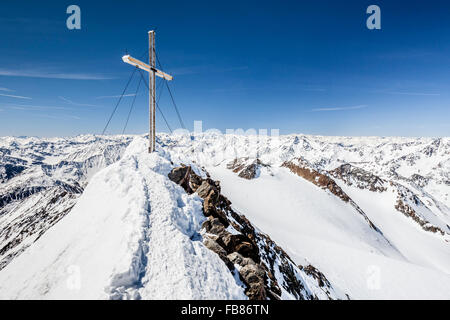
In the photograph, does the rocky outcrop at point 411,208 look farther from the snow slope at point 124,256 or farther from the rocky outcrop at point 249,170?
the snow slope at point 124,256

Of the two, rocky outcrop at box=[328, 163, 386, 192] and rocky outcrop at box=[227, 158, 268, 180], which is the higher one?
rocky outcrop at box=[227, 158, 268, 180]

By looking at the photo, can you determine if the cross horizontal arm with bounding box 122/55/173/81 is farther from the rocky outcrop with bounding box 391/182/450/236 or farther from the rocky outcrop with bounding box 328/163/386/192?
the rocky outcrop with bounding box 328/163/386/192

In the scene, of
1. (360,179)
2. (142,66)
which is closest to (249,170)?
(142,66)

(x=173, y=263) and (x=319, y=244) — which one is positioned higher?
(x=173, y=263)

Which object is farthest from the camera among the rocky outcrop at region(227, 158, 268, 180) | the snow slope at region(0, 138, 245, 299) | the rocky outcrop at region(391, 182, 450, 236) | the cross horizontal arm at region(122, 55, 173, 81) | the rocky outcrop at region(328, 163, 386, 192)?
the rocky outcrop at region(328, 163, 386, 192)

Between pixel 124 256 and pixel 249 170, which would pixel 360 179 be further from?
pixel 124 256

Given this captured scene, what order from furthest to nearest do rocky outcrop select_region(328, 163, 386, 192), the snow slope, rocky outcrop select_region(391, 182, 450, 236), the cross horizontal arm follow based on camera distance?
rocky outcrop select_region(328, 163, 386, 192) < rocky outcrop select_region(391, 182, 450, 236) < the cross horizontal arm < the snow slope

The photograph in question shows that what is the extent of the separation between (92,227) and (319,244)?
5525 cm

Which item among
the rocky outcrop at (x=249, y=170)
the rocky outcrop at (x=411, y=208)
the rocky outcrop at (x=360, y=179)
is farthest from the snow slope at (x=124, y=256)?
the rocky outcrop at (x=360, y=179)

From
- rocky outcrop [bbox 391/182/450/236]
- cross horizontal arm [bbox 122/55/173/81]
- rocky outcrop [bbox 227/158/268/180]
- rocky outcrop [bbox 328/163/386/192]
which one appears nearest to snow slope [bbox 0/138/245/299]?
cross horizontal arm [bbox 122/55/173/81]

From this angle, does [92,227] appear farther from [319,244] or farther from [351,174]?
[351,174]

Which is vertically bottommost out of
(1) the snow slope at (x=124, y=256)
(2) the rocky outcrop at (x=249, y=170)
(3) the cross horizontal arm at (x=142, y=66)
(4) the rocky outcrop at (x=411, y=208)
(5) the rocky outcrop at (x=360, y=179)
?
(4) the rocky outcrop at (x=411, y=208)
